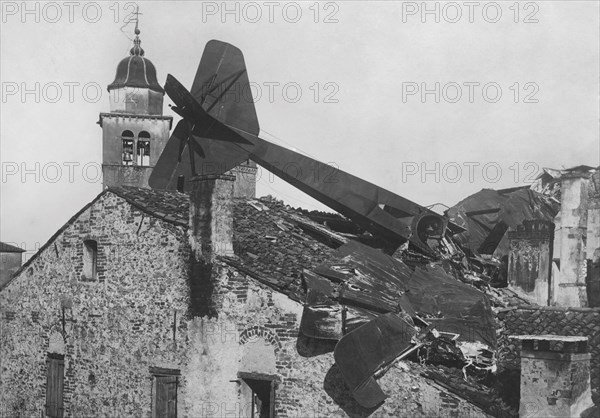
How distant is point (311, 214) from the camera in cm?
2112

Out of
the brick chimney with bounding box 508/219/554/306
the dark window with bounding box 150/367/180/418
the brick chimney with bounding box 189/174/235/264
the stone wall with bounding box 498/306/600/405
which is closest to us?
the stone wall with bounding box 498/306/600/405

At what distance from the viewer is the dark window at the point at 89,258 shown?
60.1 ft

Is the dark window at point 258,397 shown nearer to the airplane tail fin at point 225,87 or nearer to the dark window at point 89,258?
the dark window at point 89,258

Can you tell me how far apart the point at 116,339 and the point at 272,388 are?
13.5 ft

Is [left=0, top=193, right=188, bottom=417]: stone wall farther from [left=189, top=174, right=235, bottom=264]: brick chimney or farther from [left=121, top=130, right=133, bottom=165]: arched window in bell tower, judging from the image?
[left=121, top=130, right=133, bottom=165]: arched window in bell tower

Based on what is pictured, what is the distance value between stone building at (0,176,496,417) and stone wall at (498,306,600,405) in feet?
8.92

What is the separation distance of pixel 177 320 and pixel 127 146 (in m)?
25.7

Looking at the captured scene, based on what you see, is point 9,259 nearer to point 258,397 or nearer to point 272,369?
point 258,397

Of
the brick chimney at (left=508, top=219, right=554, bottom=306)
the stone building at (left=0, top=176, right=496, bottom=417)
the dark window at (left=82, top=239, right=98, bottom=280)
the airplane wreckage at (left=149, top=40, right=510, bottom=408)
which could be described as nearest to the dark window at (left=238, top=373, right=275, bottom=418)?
the stone building at (left=0, top=176, right=496, bottom=417)

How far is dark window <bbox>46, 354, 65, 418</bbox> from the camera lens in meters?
18.5

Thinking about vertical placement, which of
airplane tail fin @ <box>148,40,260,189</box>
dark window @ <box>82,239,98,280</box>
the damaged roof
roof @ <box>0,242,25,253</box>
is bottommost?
dark window @ <box>82,239,98,280</box>

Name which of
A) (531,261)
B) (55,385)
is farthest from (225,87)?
(531,261)

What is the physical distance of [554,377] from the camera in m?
12.0

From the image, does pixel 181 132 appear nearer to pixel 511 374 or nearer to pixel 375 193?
pixel 375 193
